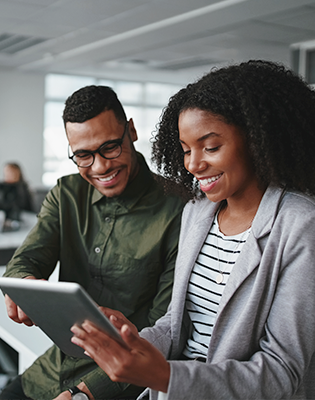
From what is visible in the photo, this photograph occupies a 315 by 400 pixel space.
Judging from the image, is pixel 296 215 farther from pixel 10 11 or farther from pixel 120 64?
pixel 120 64

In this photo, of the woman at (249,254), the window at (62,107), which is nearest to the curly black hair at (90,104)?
the woman at (249,254)

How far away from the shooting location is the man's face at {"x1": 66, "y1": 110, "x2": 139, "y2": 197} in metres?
1.63

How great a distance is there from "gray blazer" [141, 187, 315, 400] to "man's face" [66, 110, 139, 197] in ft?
2.05

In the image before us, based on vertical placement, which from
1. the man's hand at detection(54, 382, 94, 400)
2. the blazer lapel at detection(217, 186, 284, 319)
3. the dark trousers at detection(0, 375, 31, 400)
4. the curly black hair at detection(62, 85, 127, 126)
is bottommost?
the dark trousers at detection(0, 375, 31, 400)

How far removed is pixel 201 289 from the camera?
4.51 feet

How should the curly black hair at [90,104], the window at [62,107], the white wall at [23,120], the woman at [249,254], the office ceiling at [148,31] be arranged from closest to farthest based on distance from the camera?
1. the woman at [249,254]
2. the curly black hair at [90,104]
3. the office ceiling at [148,31]
4. the white wall at [23,120]
5. the window at [62,107]

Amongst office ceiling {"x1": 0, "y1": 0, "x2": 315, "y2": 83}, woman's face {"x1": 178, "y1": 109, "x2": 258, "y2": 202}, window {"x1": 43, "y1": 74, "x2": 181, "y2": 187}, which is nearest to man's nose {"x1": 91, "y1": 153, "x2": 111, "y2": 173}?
woman's face {"x1": 178, "y1": 109, "x2": 258, "y2": 202}

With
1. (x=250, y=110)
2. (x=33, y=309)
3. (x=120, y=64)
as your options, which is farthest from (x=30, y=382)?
(x=120, y=64)

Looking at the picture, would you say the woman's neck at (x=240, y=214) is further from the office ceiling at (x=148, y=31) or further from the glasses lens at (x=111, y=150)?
the office ceiling at (x=148, y=31)

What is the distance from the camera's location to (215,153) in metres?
1.21

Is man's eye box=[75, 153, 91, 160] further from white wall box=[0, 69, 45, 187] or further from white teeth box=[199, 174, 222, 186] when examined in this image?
white wall box=[0, 69, 45, 187]

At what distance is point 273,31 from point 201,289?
6.37 meters

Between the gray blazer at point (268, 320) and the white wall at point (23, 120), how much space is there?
11.1 m

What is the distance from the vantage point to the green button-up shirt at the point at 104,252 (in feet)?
5.57
